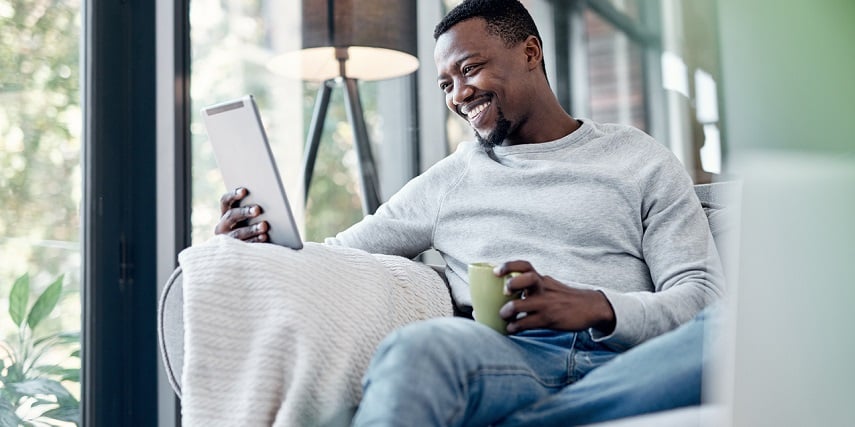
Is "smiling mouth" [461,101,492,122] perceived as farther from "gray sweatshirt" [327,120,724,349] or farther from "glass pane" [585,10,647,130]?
"glass pane" [585,10,647,130]

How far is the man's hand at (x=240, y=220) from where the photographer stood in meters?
1.29

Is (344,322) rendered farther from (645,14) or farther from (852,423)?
(645,14)

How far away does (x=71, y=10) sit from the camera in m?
2.01

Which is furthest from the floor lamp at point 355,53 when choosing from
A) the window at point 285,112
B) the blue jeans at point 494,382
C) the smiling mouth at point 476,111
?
the blue jeans at point 494,382

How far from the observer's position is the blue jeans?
2.81ft

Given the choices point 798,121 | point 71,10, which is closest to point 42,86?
point 71,10

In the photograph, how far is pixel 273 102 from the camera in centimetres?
253

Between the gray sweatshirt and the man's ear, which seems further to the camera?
the man's ear

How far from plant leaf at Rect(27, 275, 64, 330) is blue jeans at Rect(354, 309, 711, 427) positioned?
48.6 inches

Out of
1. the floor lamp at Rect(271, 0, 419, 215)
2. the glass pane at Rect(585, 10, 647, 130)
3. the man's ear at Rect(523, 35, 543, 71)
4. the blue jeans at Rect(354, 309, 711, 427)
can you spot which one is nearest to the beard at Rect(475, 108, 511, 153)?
the man's ear at Rect(523, 35, 543, 71)

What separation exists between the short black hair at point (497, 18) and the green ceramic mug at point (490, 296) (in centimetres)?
71

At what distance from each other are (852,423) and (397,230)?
0.97m

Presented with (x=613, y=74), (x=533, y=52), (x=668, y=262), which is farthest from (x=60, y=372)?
(x=613, y=74)

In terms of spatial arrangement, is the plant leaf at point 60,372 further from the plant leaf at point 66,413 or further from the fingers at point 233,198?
the fingers at point 233,198
